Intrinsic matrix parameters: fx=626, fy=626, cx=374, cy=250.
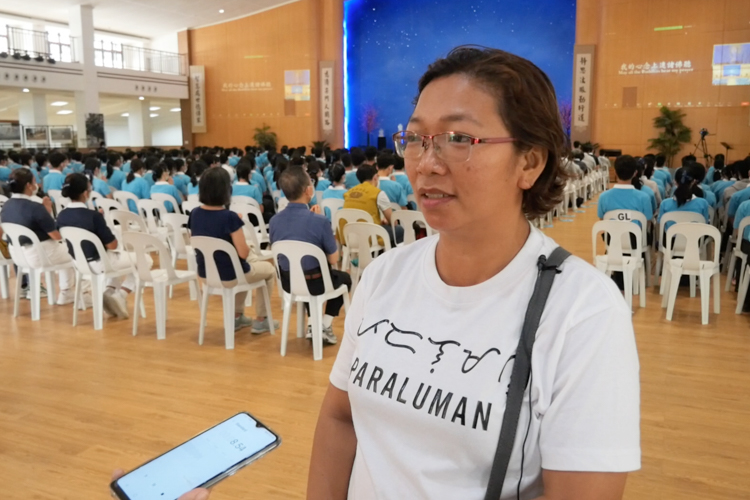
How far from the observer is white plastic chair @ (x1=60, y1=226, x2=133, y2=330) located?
5227 mm

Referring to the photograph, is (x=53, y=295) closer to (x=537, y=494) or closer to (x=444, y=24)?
(x=537, y=494)

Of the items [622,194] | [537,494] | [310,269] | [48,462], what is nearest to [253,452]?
[537,494]

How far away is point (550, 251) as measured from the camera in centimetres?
121

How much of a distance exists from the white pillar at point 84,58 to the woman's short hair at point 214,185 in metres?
15.8

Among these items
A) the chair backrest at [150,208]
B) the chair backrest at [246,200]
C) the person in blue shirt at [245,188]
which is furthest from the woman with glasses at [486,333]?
the person in blue shirt at [245,188]

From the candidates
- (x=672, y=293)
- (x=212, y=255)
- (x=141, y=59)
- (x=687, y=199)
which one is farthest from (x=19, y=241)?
(x=141, y=59)

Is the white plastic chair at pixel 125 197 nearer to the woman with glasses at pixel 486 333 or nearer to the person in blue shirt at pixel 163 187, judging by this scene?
the person in blue shirt at pixel 163 187

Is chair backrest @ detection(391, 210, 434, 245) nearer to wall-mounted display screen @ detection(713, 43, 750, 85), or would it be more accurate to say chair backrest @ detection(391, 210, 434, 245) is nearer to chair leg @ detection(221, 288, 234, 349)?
chair leg @ detection(221, 288, 234, 349)

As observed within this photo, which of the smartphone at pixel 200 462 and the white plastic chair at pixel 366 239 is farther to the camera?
the white plastic chair at pixel 366 239

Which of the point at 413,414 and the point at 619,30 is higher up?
the point at 619,30

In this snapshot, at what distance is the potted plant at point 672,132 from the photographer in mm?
16328

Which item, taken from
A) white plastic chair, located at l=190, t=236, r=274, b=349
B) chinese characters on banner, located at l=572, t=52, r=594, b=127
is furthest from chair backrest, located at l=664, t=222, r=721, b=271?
chinese characters on banner, located at l=572, t=52, r=594, b=127

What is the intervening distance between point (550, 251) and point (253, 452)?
2.51 feet

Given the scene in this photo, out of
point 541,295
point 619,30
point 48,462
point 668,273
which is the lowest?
point 48,462
